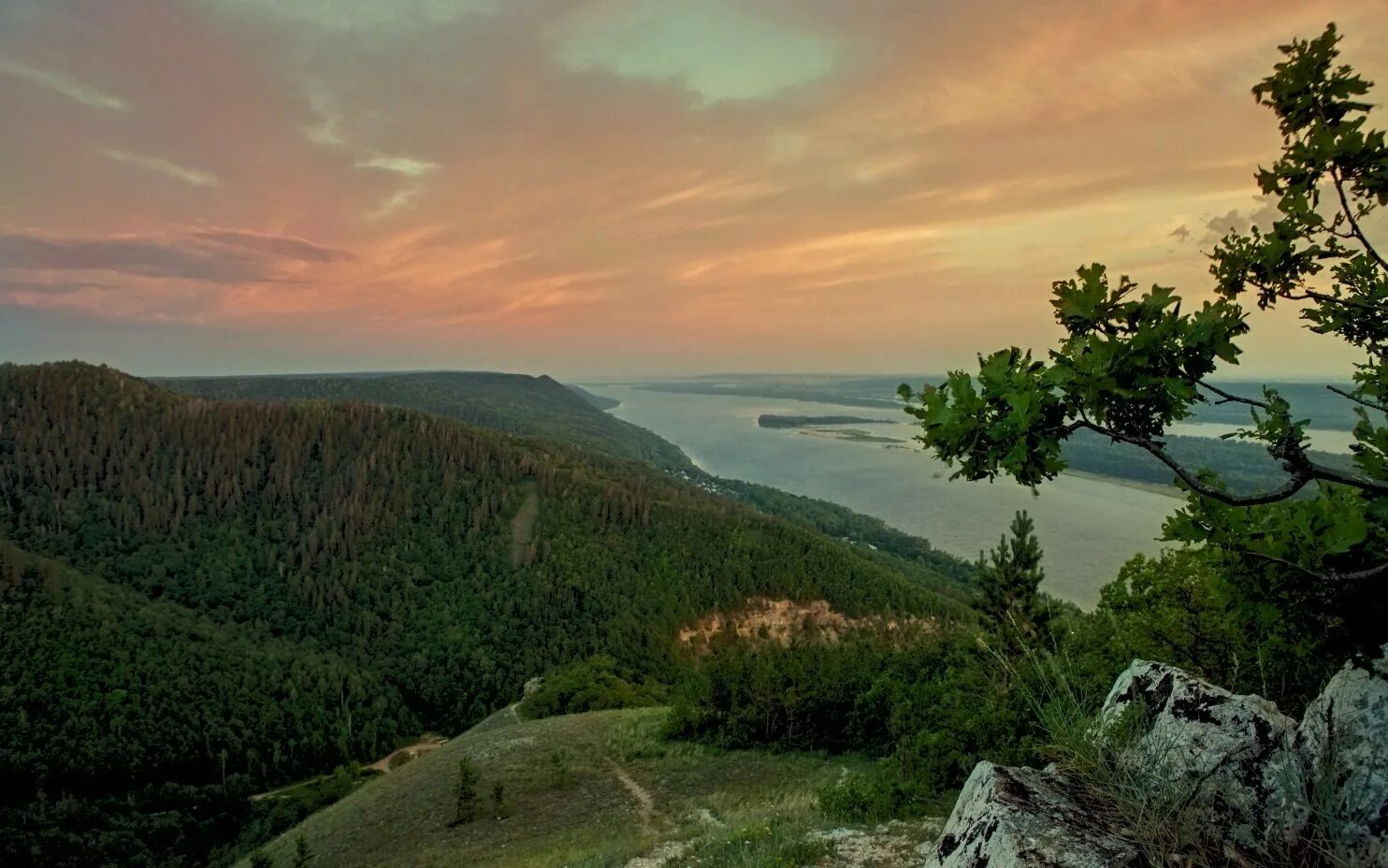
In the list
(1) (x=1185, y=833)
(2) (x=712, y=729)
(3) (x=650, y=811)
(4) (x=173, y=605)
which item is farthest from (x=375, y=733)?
(1) (x=1185, y=833)

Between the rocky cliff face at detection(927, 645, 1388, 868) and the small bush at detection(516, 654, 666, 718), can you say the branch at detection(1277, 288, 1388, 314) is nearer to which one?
the rocky cliff face at detection(927, 645, 1388, 868)

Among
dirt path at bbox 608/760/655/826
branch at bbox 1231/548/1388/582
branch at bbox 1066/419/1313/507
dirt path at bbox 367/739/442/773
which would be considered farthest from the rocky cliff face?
dirt path at bbox 367/739/442/773

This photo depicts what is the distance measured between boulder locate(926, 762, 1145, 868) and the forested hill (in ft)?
311

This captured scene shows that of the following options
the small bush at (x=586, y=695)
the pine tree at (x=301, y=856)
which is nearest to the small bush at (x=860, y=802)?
the pine tree at (x=301, y=856)

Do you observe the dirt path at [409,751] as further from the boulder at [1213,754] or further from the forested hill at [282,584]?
the boulder at [1213,754]

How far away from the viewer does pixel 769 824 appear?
13500mm

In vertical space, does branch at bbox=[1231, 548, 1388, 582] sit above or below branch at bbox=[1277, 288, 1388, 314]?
below

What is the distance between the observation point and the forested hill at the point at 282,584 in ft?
274

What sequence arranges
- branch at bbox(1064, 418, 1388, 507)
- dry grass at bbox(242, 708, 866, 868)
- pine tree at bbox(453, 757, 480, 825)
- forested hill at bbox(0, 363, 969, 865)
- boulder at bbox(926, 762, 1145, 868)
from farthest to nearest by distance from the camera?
forested hill at bbox(0, 363, 969, 865)
pine tree at bbox(453, 757, 480, 825)
dry grass at bbox(242, 708, 866, 868)
boulder at bbox(926, 762, 1145, 868)
branch at bbox(1064, 418, 1388, 507)

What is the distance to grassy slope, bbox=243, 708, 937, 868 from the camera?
63.6ft

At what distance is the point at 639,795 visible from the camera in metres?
27.2

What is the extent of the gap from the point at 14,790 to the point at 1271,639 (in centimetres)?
12117

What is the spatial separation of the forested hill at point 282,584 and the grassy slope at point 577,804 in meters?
57.8

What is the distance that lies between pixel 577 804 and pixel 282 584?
12579 cm
